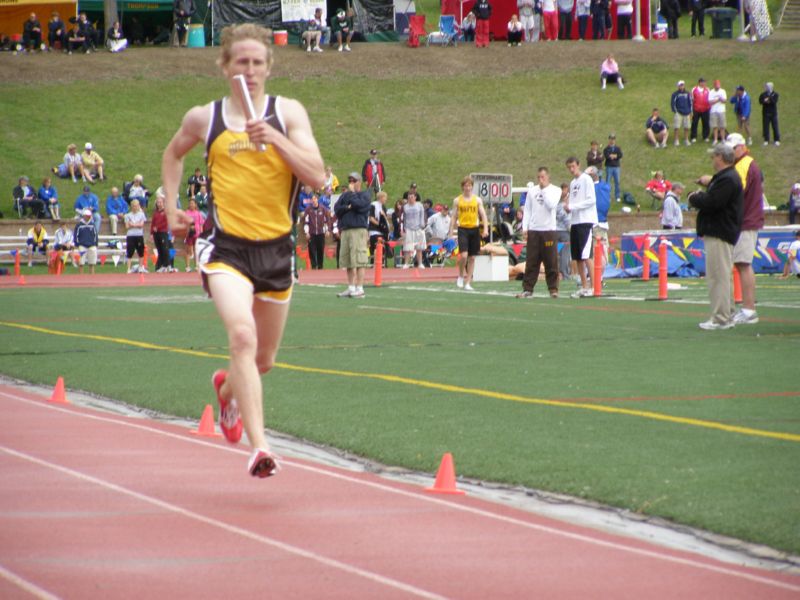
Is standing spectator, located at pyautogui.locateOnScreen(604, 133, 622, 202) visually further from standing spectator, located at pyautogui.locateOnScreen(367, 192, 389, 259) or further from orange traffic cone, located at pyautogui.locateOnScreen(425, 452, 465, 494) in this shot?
orange traffic cone, located at pyautogui.locateOnScreen(425, 452, 465, 494)

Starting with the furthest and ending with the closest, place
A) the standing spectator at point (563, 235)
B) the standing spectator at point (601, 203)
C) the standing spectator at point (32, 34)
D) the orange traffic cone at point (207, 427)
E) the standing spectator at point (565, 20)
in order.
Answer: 1. the standing spectator at point (565, 20)
2. the standing spectator at point (32, 34)
3. the standing spectator at point (563, 235)
4. the standing spectator at point (601, 203)
5. the orange traffic cone at point (207, 427)

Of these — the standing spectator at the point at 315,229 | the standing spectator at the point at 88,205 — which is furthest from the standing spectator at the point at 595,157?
the standing spectator at the point at 88,205

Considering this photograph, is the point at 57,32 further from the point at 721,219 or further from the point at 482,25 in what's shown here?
the point at 721,219

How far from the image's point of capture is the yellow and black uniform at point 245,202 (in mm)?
6977

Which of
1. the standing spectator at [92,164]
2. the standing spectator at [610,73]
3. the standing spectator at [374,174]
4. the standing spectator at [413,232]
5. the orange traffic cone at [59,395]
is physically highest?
the standing spectator at [610,73]

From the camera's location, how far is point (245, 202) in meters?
7.01

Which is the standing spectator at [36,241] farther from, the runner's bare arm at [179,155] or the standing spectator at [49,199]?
the runner's bare arm at [179,155]

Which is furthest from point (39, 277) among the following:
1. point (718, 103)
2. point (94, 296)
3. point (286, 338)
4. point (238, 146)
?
point (238, 146)

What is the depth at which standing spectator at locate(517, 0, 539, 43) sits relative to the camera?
61.4 meters

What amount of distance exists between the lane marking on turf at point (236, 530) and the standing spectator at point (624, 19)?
57699 mm

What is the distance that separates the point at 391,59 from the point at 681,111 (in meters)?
14.4

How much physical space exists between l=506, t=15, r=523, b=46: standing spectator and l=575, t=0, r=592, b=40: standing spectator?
287 centimetres

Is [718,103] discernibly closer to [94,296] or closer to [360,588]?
[94,296]

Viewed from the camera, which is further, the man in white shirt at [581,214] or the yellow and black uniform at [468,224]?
the yellow and black uniform at [468,224]
